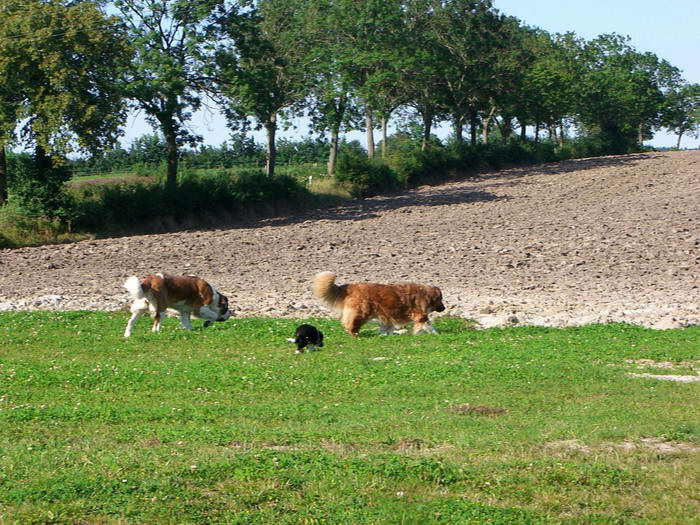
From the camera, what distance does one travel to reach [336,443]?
34.6 feet

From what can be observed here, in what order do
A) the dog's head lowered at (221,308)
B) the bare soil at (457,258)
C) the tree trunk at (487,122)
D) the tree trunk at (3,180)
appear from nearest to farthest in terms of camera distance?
the dog's head lowered at (221,308) → the bare soil at (457,258) → the tree trunk at (3,180) → the tree trunk at (487,122)

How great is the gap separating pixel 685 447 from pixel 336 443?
3867 millimetres

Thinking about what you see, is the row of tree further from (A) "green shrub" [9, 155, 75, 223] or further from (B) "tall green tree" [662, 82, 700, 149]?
(B) "tall green tree" [662, 82, 700, 149]

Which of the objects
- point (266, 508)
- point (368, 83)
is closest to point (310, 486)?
point (266, 508)

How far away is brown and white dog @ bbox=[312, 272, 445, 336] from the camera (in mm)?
19500

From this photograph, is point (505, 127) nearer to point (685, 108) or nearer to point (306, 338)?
point (685, 108)

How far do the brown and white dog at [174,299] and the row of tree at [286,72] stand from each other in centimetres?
1976

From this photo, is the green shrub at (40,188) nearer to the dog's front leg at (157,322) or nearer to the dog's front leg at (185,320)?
the dog's front leg at (185,320)

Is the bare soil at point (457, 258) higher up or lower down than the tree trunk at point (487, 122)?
lower down

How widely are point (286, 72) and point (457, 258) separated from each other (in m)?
24.7

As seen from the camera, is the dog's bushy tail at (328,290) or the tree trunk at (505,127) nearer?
the dog's bushy tail at (328,290)

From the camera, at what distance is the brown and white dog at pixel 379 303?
1950cm

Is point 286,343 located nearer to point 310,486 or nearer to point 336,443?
point 336,443

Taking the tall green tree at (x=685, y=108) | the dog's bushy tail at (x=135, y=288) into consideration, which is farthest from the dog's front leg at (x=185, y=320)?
the tall green tree at (x=685, y=108)
